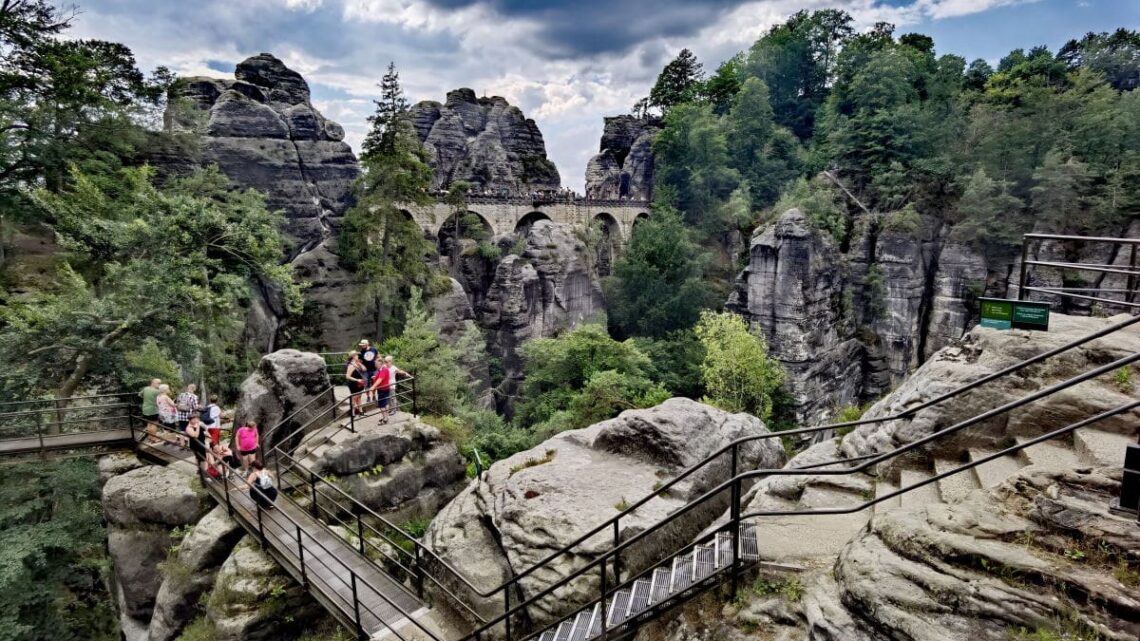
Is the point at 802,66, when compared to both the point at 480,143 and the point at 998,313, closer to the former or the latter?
the point at 480,143

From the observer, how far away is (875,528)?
387 cm

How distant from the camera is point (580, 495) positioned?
6594mm

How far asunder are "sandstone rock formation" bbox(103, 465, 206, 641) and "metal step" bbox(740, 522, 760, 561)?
8686 mm

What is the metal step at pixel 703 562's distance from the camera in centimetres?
432

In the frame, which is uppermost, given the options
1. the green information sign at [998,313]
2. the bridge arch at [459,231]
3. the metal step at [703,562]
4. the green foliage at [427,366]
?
the bridge arch at [459,231]

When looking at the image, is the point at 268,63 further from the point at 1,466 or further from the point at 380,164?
the point at 1,466

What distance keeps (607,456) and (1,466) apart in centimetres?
1227

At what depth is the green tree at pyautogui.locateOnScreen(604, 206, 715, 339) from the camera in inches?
1272

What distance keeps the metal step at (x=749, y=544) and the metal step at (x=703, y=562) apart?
10.3 inches

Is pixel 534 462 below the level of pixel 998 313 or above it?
below

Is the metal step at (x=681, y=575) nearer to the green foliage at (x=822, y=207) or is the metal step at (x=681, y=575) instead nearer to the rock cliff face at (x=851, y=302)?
the rock cliff face at (x=851, y=302)

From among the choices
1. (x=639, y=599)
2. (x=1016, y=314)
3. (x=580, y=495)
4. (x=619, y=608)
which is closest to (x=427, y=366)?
(x=580, y=495)

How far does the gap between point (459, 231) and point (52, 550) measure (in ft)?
77.8

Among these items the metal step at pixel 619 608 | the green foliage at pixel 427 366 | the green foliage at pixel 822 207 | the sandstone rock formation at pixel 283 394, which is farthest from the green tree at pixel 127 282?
the green foliage at pixel 822 207
